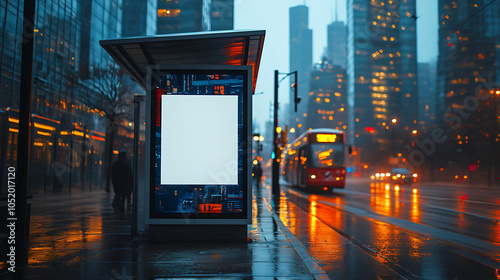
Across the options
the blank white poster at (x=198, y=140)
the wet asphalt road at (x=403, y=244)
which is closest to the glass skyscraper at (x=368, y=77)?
the wet asphalt road at (x=403, y=244)

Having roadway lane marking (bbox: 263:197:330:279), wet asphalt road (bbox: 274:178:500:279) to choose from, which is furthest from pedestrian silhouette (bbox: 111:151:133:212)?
roadway lane marking (bbox: 263:197:330:279)

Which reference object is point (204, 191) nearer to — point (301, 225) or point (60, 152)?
point (301, 225)

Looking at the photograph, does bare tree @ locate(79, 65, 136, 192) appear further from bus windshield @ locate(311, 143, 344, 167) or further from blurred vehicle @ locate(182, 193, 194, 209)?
blurred vehicle @ locate(182, 193, 194, 209)

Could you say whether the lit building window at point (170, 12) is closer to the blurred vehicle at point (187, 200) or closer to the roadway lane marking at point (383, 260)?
the roadway lane marking at point (383, 260)

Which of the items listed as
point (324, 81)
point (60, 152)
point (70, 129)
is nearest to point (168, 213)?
point (60, 152)

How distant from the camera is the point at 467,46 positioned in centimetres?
5375

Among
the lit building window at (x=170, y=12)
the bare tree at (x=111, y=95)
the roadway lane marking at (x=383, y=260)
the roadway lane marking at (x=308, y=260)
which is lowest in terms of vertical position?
the roadway lane marking at (x=383, y=260)

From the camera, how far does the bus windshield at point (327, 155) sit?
29.1 m

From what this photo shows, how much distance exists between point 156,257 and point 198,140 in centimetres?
225

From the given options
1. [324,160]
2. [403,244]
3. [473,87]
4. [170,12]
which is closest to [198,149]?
[403,244]

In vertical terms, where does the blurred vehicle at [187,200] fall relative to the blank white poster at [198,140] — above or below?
below

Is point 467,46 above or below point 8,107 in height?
above

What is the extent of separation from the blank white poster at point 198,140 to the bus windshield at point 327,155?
21364 mm

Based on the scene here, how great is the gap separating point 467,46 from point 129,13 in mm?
38670
